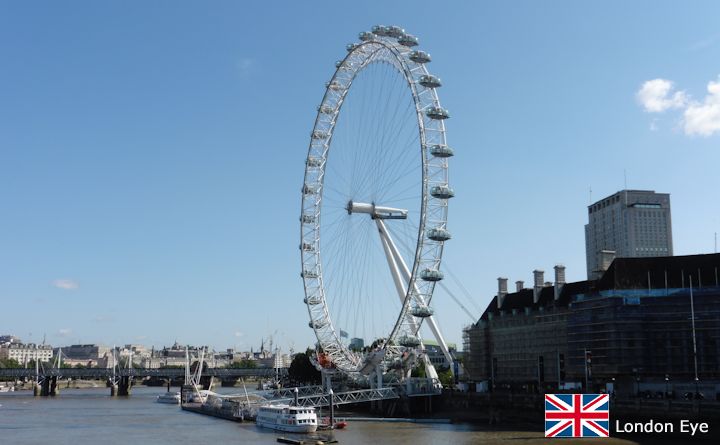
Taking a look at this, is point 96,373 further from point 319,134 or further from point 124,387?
point 319,134

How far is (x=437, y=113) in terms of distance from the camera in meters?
62.5

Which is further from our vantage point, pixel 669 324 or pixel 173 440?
pixel 669 324

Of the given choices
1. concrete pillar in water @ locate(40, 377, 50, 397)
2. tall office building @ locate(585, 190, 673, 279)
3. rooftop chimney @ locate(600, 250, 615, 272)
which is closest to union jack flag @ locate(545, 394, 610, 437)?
rooftop chimney @ locate(600, 250, 615, 272)

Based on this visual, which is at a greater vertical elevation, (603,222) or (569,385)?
(603,222)

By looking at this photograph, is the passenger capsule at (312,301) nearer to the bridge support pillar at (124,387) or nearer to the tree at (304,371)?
the tree at (304,371)

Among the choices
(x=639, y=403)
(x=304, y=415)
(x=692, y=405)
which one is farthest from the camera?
(x=304, y=415)

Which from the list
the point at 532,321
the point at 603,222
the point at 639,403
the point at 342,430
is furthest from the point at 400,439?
the point at 603,222

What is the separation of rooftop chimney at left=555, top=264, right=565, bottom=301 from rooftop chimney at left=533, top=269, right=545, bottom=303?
2846 millimetres

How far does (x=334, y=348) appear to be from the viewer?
7531cm

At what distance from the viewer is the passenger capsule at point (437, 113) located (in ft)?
205

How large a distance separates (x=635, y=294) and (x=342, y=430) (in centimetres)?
2324

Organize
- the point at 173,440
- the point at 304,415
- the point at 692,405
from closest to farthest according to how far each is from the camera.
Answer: the point at 692,405 → the point at 173,440 → the point at 304,415

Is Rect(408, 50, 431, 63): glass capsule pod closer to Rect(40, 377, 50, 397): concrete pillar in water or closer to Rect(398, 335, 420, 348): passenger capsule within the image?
Rect(398, 335, 420, 348): passenger capsule

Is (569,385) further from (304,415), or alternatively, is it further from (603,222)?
(603,222)
